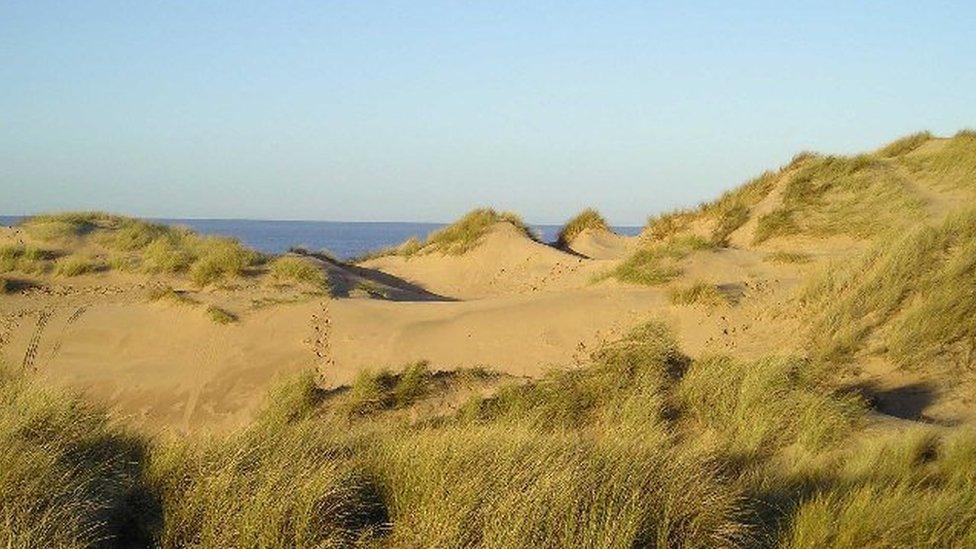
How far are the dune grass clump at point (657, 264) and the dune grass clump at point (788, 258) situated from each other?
0.99m

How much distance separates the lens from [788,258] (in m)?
13.4

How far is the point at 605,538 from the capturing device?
4090mm

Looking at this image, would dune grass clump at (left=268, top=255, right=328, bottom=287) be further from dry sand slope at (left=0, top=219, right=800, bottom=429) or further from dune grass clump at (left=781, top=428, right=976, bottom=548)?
dune grass clump at (left=781, top=428, right=976, bottom=548)

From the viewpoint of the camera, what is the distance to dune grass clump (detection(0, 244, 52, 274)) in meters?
16.5

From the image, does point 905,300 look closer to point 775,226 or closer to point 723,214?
point 775,226

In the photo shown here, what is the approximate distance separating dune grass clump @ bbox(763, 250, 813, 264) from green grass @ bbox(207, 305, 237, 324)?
811 cm

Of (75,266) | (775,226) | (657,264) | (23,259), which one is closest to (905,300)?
(657,264)

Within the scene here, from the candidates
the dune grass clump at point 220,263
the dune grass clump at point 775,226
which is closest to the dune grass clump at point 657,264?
the dune grass clump at point 775,226

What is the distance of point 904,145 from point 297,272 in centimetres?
1469

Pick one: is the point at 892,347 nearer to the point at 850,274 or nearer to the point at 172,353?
the point at 850,274

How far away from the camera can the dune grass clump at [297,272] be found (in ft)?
52.6

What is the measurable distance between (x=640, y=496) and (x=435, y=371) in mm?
5530

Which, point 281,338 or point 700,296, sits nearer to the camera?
point 700,296

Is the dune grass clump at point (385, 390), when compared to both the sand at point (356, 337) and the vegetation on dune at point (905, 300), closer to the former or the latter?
the sand at point (356, 337)
